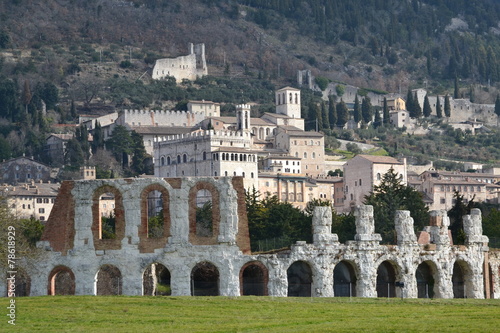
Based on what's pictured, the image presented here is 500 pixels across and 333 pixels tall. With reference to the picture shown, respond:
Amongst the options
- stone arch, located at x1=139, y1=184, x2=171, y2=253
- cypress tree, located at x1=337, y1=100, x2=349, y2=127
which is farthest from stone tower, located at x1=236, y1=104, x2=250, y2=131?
stone arch, located at x1=139, y1=184, x2=171, y2=253

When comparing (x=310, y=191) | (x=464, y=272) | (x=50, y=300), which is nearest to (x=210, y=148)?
(x=310, y=191)

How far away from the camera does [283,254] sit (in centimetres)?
6256

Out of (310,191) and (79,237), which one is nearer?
(79,237)

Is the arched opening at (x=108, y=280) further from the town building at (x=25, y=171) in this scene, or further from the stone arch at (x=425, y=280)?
the town building at (x=25, y=171)

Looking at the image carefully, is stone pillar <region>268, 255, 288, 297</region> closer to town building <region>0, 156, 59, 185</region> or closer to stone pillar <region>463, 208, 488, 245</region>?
stone pillar <region>463, 208, 488, 245</region>

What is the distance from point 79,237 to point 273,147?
4398 inches

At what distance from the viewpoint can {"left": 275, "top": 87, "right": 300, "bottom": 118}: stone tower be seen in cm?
19500

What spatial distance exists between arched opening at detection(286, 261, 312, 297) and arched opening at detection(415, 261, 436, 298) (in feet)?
20.5

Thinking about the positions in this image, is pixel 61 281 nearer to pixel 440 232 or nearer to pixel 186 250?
A: pixel 186 250

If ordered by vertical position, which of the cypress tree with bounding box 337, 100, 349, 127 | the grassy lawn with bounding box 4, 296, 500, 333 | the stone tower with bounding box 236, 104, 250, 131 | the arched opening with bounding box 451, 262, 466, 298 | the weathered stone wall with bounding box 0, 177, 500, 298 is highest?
the cypress tree with bounding box 337, 100, 349, 127

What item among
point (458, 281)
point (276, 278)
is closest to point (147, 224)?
point (276, 278)

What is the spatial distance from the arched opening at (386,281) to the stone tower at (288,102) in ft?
416

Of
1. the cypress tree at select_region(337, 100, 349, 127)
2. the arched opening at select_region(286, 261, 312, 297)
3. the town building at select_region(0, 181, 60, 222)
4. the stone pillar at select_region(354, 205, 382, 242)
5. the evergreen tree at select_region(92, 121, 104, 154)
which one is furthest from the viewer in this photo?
the cypress tree at select_region(337, 100, 349, 127)

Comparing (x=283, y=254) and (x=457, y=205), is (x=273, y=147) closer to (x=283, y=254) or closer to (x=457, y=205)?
(x=457, y=205)
